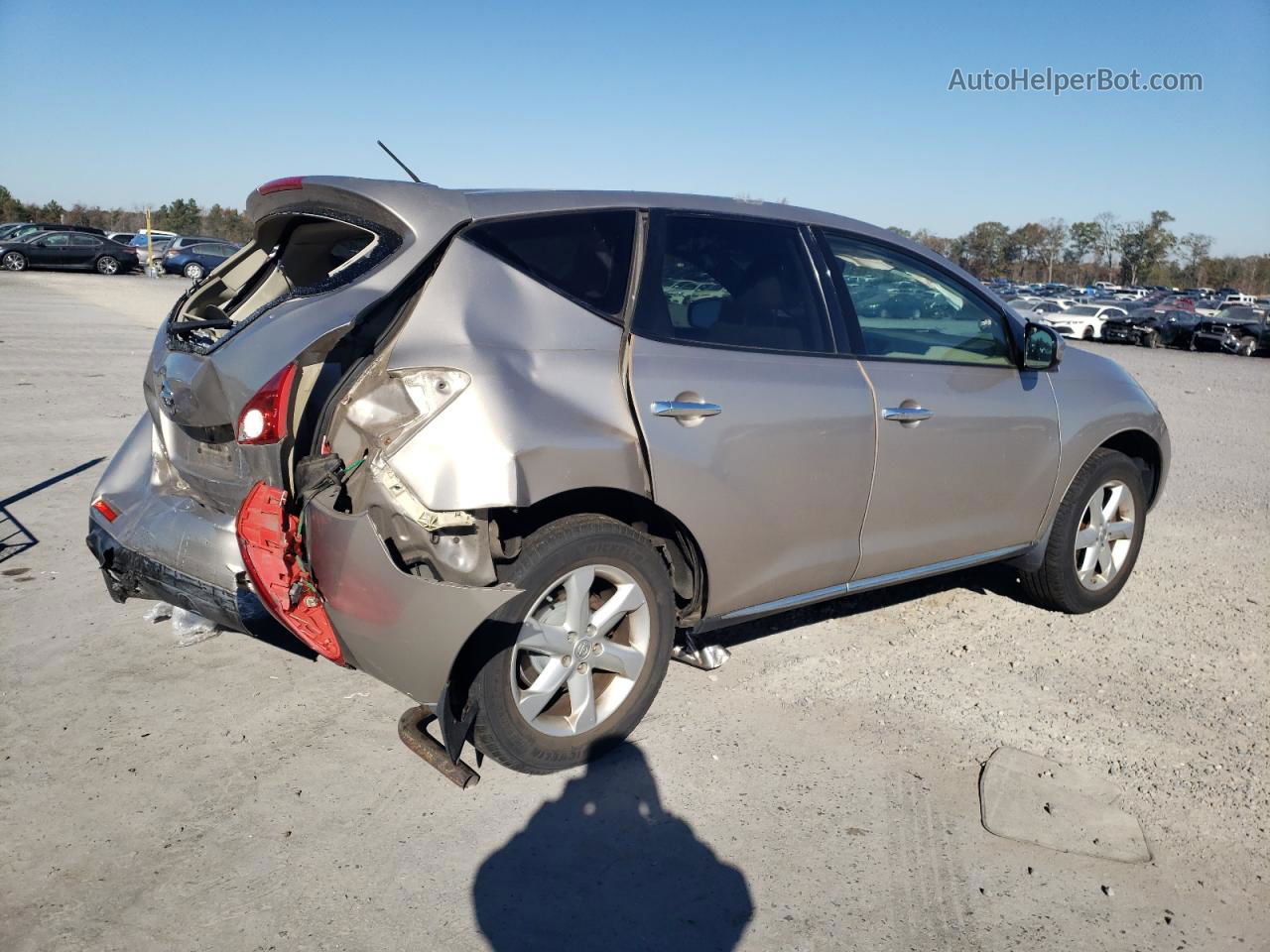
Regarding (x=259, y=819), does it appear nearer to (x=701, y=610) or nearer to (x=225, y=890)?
(x=225, y=890)

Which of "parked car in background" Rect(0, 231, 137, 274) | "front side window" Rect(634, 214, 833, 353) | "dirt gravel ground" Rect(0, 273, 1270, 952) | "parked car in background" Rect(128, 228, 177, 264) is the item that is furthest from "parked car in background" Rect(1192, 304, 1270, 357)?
"parked car in background" Rect(128, 228, 177, 264)

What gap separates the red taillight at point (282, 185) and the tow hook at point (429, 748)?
6.08ft

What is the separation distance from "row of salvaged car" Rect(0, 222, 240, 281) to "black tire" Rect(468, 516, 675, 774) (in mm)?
33811

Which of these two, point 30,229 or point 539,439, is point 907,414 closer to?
point 539,439

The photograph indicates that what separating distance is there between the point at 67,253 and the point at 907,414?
3854cm

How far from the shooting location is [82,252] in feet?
118

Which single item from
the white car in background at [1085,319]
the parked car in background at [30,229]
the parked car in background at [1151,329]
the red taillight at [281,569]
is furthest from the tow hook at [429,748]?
the parked car in background at [30,229]

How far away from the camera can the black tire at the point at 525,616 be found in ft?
10.4

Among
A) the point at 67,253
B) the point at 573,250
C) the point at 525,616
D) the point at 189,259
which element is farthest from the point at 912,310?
the point at 189,259

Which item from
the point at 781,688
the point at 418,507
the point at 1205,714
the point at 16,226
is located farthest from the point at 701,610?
the point at 16,226

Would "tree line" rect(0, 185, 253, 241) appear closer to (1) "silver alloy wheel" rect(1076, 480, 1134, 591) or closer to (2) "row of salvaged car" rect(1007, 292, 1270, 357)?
(2) "row of salvaged car" rect(1007, 292, 1270, 357)

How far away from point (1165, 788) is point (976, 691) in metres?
0.83

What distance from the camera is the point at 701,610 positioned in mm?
3740

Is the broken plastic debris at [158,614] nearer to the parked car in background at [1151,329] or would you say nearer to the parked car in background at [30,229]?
the parked car in background at [30,229]
